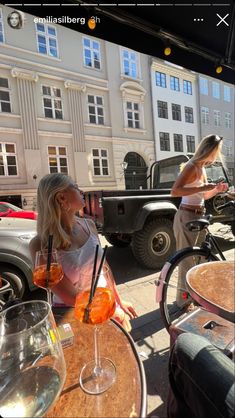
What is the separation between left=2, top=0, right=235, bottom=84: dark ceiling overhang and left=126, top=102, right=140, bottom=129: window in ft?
54.4

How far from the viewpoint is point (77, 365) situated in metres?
0.91

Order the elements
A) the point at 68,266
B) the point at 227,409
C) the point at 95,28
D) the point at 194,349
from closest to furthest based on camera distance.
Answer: the point at 227,409 → the point at 194,349 → the point at 68,266 → the point at 95,28

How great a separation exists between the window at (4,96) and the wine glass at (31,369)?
1621 centimetres

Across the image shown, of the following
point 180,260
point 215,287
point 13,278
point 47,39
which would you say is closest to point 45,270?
point 215,287

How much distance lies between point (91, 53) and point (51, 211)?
18534mm

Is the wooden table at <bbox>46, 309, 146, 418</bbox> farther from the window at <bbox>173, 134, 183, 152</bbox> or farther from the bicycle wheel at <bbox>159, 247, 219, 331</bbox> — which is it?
the window at <bbox>173, 134, 183, 152</bbox>

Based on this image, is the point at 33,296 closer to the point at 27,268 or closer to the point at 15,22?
the point at 27,268

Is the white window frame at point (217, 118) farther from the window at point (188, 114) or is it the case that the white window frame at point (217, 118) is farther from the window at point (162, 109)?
the window at point (162, 109)

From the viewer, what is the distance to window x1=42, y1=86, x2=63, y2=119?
15.7 m

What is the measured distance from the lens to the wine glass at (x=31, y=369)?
2.08 ft

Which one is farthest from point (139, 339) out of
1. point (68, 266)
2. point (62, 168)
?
point (62, 168)

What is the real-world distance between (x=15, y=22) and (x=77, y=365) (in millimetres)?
2674

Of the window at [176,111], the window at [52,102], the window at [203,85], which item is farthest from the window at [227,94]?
the window at [52,102]

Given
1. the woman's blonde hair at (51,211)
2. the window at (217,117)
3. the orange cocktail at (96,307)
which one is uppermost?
the window at (217,117)
